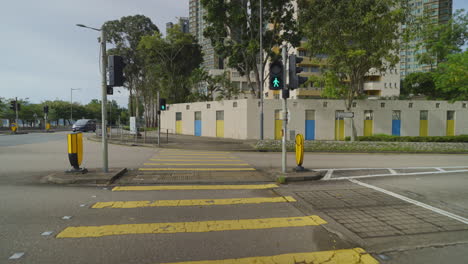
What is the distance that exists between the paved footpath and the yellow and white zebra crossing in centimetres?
1

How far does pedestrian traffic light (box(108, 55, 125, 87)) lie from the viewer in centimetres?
752

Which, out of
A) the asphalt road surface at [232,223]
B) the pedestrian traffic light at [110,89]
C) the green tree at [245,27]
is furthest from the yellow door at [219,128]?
the asphalt road surface at [232,223]

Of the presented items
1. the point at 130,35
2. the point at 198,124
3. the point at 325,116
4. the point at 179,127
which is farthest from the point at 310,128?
the point at 130,35

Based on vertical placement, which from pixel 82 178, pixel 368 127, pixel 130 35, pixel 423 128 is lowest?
pixel 82 178

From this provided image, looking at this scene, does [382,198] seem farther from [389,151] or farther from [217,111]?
[217,111]

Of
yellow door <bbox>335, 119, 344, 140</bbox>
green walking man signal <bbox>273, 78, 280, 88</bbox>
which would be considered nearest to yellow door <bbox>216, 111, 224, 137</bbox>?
yellow door <bbox>335, 119, 344, 140</bbox>

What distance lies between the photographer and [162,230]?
3865 millimetres

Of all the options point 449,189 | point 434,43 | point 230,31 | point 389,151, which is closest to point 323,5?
point 230,31

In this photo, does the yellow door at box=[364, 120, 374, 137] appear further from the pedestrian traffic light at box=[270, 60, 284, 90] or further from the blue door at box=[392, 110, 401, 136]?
the pedestrian traffic light at box=[270, 60, 284, 90]

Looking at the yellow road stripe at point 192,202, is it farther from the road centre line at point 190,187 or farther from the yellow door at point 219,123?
the yellow door at point 219,123

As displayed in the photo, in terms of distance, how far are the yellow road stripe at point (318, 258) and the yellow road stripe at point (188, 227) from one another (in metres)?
0.89

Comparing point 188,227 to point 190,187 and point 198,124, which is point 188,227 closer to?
point 190,187

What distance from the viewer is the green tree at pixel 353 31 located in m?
18.7

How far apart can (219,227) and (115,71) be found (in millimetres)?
5847
